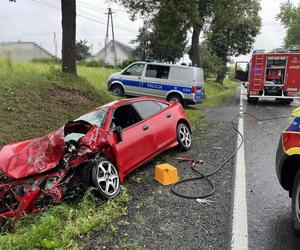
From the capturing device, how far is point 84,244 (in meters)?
4.15

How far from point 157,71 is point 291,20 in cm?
4127

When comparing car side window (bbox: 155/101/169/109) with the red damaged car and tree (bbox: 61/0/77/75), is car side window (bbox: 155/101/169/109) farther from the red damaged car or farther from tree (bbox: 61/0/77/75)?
tree (bbox: 61/0/77/75)

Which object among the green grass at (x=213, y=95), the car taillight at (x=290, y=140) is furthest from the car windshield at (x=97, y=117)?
the green grass at (x=213, y=95)

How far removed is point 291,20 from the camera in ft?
171

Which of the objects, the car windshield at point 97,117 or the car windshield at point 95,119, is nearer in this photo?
the car windshield at point 95,119

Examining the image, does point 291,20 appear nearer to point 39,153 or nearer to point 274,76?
point 274,76

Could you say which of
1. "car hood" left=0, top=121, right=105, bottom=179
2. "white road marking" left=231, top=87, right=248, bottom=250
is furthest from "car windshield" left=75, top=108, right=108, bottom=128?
"white road marking" left=231, top=87, right=248, bottom=250

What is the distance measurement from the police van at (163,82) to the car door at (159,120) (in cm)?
903

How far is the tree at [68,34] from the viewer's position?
12.5 metres

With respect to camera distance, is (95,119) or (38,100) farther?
(38,100)

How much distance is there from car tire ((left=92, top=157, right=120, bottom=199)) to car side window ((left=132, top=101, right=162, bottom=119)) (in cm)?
172

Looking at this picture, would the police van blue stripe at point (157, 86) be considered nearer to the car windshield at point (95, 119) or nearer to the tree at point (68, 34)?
the tree at point (68, 34)

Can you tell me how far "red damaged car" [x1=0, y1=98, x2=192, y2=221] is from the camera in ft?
15.5

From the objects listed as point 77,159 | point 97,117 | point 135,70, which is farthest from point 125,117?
point 135,70
